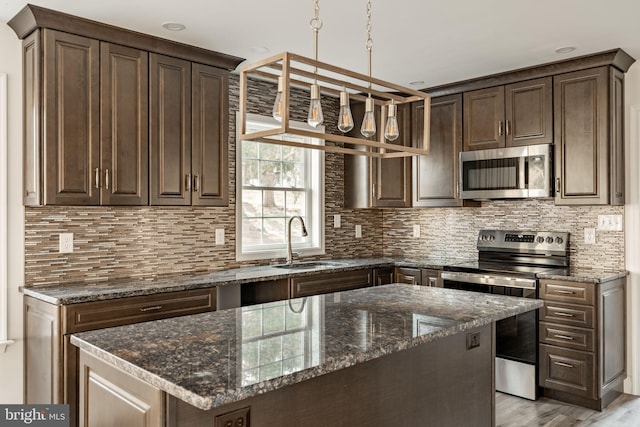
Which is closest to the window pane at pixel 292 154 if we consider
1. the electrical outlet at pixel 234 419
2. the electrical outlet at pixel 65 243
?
the electrical outlet at pixel 65 243

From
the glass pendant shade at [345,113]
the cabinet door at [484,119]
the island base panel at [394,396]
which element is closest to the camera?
the island base panel at [394,396]

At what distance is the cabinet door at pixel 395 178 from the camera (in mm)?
4867

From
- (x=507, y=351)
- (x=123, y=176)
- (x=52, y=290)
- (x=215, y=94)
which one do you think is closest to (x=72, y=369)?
(x=52, y=290)

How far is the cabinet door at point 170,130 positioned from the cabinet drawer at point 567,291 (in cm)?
261

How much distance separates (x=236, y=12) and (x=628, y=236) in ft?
10.6

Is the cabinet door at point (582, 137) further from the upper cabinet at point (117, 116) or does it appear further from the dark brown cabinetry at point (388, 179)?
the upper cabinet at point (117, 116)

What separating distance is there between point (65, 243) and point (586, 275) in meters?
3.49

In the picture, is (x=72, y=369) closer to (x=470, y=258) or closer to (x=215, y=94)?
(x=215, y=94)

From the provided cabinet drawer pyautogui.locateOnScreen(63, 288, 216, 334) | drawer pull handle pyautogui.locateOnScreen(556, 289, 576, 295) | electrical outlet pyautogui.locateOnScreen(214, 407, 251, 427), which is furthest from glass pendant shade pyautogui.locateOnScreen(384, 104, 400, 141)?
drawer pull handle pyautogui.locateOnScreen(556, 289, 576, 295)

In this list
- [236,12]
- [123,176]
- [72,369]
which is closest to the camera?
[72,369]

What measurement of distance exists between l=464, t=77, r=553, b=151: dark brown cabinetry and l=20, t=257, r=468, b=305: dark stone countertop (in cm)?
112

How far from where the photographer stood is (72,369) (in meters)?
2.75

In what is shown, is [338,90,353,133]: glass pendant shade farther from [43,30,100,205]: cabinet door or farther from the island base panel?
[43,30,100,205]: cabinet door

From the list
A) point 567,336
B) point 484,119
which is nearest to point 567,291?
point 567,336
